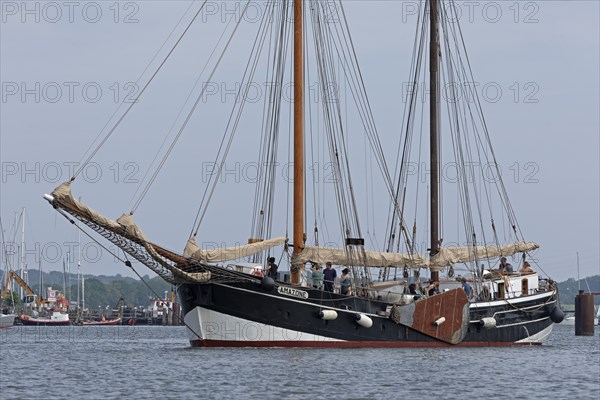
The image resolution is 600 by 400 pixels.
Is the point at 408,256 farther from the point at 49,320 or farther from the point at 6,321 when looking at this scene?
the point at 49,320

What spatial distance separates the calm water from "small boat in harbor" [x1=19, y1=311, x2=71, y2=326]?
402ft

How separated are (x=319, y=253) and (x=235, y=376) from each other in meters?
16.1

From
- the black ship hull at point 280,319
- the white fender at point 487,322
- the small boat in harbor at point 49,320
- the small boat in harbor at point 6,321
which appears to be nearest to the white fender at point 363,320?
the black ship hull at point 280,319

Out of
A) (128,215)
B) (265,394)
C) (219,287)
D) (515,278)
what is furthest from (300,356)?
(515,278)

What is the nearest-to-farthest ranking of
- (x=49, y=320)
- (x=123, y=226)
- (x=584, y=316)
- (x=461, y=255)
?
1. (x=123, y=226)
2. (x=461, y=255)
3. (x=584, y=316)
4. (x=49, y=320)

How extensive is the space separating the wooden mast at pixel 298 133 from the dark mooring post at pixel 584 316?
190 ft

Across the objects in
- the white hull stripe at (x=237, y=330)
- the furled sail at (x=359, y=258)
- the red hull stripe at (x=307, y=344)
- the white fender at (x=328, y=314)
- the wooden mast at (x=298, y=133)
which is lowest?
the red hull stripe at (x=307, y=344)

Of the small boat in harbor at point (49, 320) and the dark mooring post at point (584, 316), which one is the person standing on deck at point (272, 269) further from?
the small boat in harbor at point (49, 320)

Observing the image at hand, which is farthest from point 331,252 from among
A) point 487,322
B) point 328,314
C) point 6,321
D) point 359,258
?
point 6,321

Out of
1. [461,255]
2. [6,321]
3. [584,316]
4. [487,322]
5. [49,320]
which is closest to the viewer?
[487,322]

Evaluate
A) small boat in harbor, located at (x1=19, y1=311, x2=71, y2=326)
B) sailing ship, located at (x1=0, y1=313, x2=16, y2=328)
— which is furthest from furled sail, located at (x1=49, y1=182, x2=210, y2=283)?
small boat in harbor, located at (x1=19, y1=311, x2=71, y2=326)

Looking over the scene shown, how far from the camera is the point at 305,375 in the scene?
46719mm

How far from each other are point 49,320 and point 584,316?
9525cm

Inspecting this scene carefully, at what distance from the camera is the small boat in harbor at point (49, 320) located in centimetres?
18425
